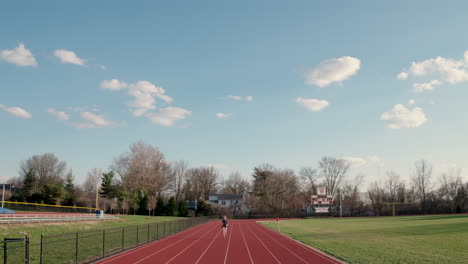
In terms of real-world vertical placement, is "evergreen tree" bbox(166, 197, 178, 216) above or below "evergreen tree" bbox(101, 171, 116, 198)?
below

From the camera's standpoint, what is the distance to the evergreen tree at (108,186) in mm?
72750

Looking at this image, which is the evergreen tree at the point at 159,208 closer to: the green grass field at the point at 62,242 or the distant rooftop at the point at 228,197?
the distant rooftop at the point at 228,197

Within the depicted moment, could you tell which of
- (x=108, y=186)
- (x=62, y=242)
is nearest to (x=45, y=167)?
(x=108, y=186)

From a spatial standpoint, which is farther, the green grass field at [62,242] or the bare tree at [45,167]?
the bare tree at [45,167]

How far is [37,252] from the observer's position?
59.6 ft

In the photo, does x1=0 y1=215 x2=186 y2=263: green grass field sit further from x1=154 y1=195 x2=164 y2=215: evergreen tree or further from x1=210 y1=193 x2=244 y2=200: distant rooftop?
x1=210 y1=193 x2=244 y2=200: distant rooftop

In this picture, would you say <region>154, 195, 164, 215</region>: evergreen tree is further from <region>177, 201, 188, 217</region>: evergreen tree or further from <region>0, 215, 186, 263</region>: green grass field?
<region>0, 215, 186, 263</region>: green grass field

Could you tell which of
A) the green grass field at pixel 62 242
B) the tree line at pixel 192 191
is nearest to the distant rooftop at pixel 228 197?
the tree line at pixel 192 191

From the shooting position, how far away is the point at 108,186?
244ft

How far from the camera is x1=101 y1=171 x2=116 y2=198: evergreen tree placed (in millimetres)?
72750

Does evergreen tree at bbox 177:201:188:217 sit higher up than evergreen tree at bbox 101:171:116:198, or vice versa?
evergreen tree at bbox 101:171:116:198

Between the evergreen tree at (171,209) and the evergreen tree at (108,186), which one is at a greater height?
the evergreen tree at (108,186)

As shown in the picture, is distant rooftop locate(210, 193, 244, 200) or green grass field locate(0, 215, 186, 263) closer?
green grass field locate(0, 215, 186, 263)

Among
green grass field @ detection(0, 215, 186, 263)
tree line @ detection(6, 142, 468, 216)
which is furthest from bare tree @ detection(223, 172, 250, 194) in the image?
green grass field @ detection(0, 215, 186, 263)
